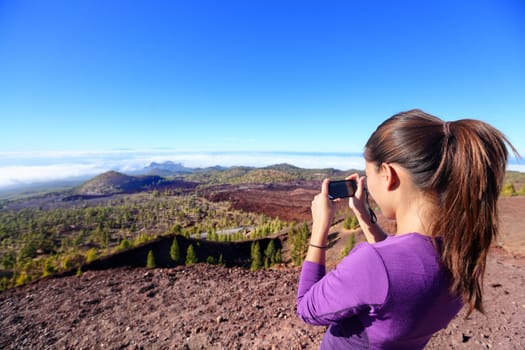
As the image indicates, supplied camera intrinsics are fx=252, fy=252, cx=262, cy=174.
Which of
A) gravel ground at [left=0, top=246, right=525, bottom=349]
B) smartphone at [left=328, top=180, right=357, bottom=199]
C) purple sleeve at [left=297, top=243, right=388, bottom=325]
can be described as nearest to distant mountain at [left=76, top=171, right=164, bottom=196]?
gravel ground at [left=0, top=246, right=525, bottom=349]

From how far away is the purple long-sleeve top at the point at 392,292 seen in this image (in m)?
0.87

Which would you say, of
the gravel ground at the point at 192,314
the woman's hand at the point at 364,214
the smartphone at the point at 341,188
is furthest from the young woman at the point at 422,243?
the gravel ground at the point at 192,314

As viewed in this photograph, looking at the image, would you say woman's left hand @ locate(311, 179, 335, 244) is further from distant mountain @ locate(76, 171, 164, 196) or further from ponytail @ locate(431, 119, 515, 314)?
distant mountain @ locate(76, 171, 164, 196)

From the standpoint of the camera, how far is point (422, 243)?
0.91m

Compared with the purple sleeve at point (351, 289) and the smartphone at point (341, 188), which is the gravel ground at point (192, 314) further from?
the purple sleeve at point (351, 289)

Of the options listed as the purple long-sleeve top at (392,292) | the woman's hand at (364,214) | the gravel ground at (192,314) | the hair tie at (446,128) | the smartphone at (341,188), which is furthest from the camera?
the gravel ground at (192,314)

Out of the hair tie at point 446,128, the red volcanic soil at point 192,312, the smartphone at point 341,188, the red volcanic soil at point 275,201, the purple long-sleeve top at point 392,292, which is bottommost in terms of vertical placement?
the red volcanic soil at point 275,201

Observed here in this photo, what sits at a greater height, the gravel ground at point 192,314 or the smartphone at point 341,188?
the smartphone at point 341,188

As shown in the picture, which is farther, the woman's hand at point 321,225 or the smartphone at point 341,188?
the smartphone at point 341,188

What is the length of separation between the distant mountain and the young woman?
150159 mm

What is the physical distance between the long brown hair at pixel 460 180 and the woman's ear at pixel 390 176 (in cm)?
5

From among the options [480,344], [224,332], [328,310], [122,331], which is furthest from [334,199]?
[122,331]

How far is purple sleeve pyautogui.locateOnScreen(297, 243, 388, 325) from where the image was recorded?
879mm

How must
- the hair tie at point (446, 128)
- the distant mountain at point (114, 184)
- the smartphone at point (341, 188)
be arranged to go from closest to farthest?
1. the hair tie at point (446, 128)
2. the smartphone at point (341, 188)
3. the distant mountain at point (114, 184)
